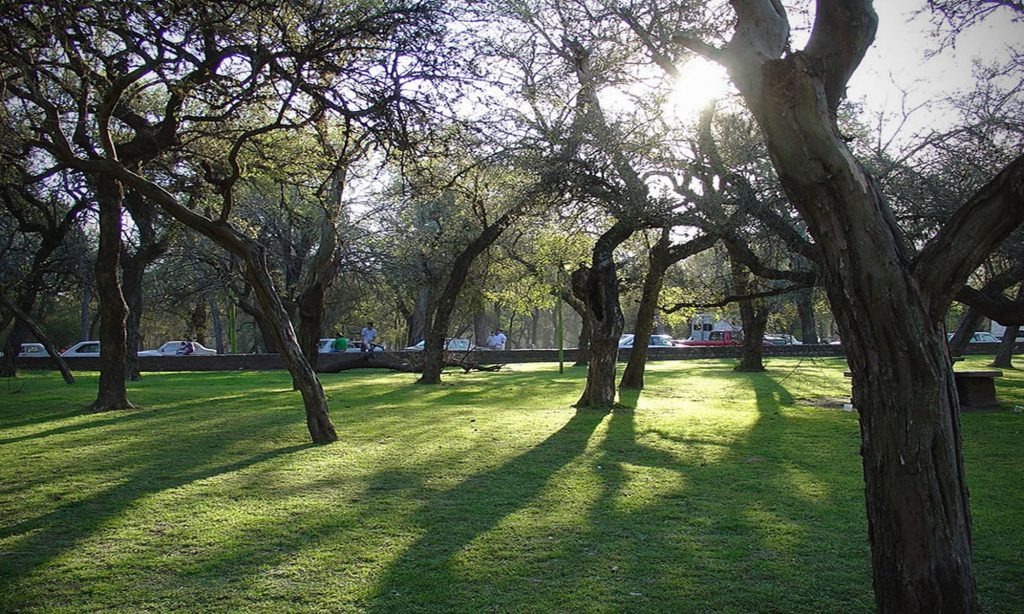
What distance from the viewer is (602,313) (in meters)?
12.7

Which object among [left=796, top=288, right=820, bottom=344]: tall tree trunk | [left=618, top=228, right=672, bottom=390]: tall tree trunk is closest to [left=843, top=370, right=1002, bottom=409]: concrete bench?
[left=618, top=228, right=672, bottom=390]: tall tree trunk

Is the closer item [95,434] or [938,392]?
[938,392]

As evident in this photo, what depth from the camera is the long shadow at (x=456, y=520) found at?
3.99m

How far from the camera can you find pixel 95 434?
9.75 metres

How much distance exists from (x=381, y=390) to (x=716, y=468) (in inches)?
440

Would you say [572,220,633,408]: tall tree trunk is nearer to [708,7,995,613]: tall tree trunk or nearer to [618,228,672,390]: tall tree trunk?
[618,228,672,390]: tall tree trunk

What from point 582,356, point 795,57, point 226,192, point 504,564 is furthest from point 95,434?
point 582,356

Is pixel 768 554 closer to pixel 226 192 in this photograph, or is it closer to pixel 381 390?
pixel 226 192

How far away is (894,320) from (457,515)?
3.53 m

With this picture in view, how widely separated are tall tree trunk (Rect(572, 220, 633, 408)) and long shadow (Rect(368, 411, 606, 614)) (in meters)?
3.49

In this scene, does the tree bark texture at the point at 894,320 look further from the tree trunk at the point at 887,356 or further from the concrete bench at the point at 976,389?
the concrete bench at the point at 976,389

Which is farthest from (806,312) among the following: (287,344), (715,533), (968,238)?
(968,238)

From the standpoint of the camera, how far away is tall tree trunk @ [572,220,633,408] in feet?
41.5

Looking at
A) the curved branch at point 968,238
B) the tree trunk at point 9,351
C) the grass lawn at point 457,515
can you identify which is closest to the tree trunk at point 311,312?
the grass lawn at point 457,515
